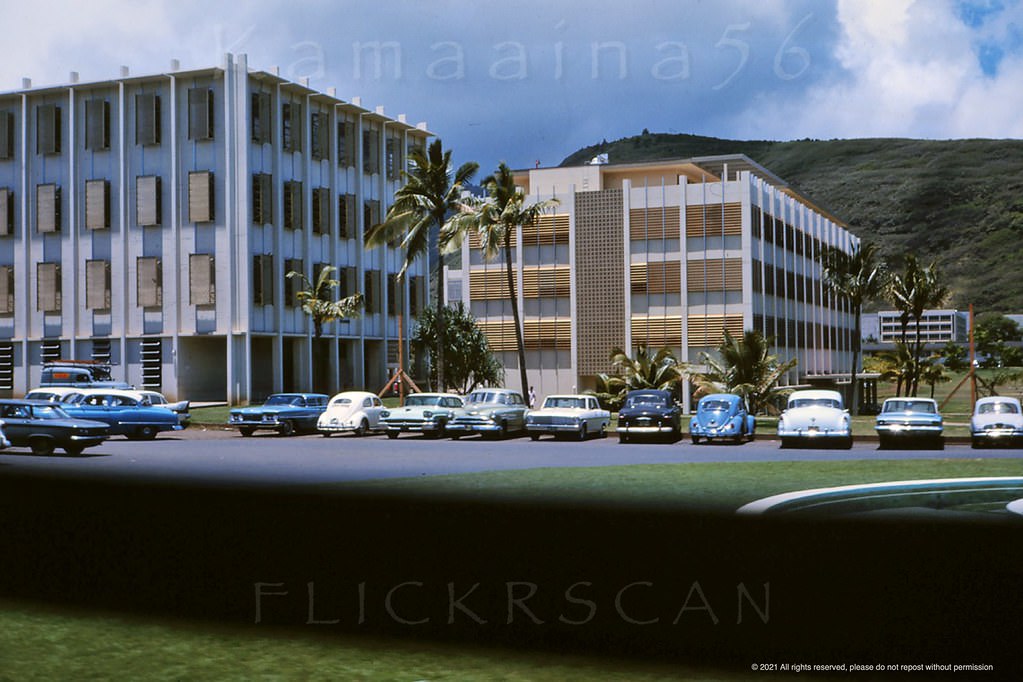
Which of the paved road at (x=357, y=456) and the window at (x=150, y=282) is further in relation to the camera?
the window at (x=150, y=282)

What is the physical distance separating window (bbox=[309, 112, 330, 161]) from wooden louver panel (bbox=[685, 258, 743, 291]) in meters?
19.8

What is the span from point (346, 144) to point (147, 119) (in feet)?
34.5

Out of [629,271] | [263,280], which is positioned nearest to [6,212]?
[263,280]

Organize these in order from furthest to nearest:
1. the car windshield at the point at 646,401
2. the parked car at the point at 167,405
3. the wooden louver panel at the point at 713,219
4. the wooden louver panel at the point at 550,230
A: the wooden louver panel at the point at 550,230 < the wooden louver panel at the point at 713,219 < the car windshield at the point at 646,401 < the parked car at the point at 167,405

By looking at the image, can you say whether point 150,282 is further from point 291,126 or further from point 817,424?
point 817,424

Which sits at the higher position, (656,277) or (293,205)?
(293,205)

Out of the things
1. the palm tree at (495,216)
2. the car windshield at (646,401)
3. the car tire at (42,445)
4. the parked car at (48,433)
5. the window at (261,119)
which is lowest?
the car tire at (42,445)

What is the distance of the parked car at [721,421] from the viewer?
107 ft

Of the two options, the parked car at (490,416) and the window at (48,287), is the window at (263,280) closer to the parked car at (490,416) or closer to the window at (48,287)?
the window at (48,287)

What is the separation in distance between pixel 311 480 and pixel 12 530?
A: 7.18m

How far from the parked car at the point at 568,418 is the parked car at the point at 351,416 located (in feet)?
17.7

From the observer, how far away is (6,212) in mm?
57938

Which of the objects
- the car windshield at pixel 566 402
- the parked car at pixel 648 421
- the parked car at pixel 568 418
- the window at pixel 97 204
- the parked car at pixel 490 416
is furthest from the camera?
the window at pixel 97 204

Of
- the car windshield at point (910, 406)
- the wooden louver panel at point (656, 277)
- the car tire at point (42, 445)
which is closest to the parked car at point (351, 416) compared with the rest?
the car tire at point (42, 445)
